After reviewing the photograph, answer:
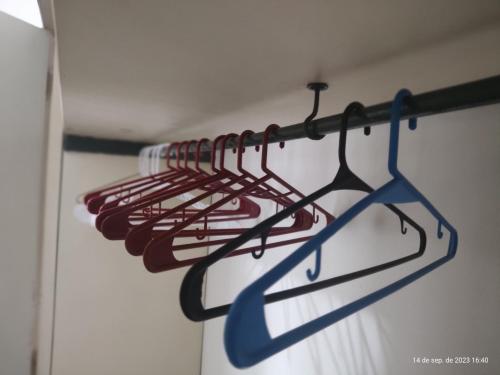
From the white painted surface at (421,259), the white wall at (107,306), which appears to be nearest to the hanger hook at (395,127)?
the white painted surface at (421,259)

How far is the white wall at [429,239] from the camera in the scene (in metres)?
0.56

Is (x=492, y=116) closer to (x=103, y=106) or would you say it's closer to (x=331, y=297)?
(x=331, y=297)

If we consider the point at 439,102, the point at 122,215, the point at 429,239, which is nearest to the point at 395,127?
the point at 439,102

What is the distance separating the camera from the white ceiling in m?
0.39

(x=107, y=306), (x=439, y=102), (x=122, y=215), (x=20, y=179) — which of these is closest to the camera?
(x=439, y=102)

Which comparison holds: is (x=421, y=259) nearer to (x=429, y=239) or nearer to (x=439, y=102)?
(x=429, y=239)

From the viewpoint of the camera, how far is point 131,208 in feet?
2.01

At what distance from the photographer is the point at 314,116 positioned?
0.63 meters

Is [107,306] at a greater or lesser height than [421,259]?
lesser

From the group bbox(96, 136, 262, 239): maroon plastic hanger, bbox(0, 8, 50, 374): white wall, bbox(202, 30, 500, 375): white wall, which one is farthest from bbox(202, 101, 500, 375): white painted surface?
bbox(0, 8, 50, 374): white wall

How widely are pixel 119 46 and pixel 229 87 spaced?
242mm

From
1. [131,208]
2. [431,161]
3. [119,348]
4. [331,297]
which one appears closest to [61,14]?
[131,208]

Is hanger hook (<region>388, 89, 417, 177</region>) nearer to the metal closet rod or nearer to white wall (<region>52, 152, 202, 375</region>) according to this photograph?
the metal closet rod

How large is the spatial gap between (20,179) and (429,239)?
89cm
